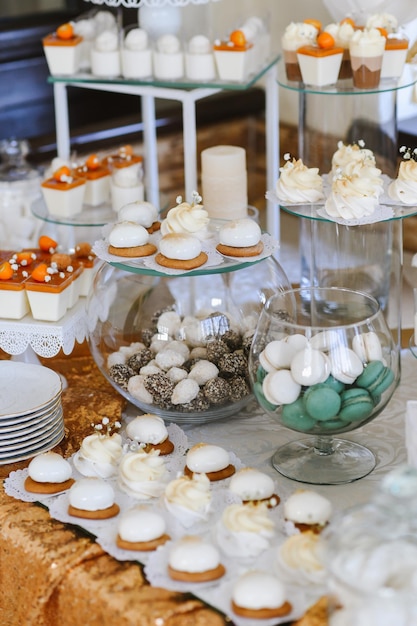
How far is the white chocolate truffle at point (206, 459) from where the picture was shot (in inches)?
58.5

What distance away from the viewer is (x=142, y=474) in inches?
56.2

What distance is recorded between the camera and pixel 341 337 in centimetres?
138

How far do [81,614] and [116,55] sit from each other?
136cm

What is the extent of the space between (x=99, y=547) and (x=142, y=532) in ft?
0.25

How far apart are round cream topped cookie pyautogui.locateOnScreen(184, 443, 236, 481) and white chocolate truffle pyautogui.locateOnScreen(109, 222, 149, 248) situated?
38 centimetres

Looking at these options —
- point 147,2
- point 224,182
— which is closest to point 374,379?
point 224,182

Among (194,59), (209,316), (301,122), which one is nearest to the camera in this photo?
(209,316)

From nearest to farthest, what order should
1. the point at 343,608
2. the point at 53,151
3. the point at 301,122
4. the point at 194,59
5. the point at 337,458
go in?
the point at 343,608, the point at 337,458, the point at 194,59, the point at 301,122, the point at 53,151

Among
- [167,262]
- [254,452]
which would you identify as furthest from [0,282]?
[254,452]

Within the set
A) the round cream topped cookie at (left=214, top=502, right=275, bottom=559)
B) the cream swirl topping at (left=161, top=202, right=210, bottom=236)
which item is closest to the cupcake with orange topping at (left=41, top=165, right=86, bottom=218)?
the cream swirl topping at (left=161, top=202, right=210, bottom=236)

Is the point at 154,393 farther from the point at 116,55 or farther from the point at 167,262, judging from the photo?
the point at 116,55

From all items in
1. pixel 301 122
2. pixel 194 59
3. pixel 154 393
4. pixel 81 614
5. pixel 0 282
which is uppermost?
pixel 194 59

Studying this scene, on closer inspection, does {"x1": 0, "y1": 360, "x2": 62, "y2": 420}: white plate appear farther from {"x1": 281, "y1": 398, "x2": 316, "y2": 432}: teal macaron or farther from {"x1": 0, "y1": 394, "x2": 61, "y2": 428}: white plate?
{"x1": 281, "y1": 398, "x2": 316, "y2": 432}: teal macaron

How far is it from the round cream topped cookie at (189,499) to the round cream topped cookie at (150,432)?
191mm
